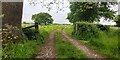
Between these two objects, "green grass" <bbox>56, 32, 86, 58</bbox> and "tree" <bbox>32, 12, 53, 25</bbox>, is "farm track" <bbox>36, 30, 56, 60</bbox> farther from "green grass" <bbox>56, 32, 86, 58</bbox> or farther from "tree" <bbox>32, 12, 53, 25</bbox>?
"tree" <bbox>32, 12, 53, 25</bbox>

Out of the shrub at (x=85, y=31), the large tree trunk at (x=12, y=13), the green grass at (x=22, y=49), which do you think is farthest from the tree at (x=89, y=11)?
the large tree trunk at (x=12, y=13)

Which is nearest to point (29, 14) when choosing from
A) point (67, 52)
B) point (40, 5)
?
point (40, 5)

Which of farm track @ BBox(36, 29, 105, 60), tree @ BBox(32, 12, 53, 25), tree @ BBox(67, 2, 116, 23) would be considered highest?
tree @ BBox(67, 2, 116, 23)

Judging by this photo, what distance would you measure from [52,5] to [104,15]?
5.82ft

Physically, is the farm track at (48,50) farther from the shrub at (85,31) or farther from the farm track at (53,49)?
the shrub at (85,31)

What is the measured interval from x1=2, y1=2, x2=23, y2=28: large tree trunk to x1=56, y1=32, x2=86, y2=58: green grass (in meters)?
1.37

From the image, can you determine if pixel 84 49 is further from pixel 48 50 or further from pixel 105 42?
pixel 48 50

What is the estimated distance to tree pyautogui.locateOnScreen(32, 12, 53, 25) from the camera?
7.17m

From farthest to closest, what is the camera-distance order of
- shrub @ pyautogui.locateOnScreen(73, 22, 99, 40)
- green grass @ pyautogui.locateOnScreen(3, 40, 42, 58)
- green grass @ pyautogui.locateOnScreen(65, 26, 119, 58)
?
shrub @ pyautogui.locateOnScreen(73, 22, 99, 40) < green grass @ pyautogui.locateOnScreen(65, 26, 119, 58) < green grass @ pyautogui.locateOnScreen(3, 40, 42, 58)

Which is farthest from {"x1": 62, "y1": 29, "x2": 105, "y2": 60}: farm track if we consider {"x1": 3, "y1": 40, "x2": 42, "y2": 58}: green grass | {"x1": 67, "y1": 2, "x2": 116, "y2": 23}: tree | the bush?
{"x1": 3, "y1": 40, "x2": 42, "y2": 58}: green grass

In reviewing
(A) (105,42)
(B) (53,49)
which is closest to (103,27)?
(A) (105,42)

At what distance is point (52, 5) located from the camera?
7.65 metres

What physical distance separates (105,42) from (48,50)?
1901mm

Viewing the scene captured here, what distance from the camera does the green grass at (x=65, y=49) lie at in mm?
6734
